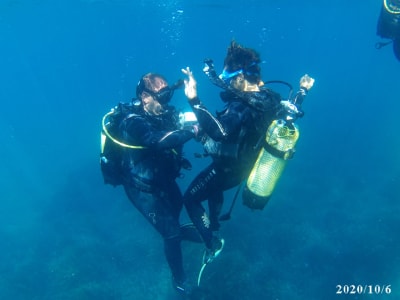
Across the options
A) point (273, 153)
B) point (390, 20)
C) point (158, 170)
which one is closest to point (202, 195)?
point (158, 170)

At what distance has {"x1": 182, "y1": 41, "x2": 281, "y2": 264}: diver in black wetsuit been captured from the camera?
4762 mm

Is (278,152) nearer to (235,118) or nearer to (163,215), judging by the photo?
(235,118)

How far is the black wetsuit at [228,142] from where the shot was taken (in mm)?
4762

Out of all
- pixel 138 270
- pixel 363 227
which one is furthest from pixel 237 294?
pixel 363 227

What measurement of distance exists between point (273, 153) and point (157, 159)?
2.27m

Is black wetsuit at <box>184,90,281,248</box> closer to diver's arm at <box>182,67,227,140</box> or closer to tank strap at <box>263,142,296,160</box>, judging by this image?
diver's arm at <box>182,67,227,140</box>

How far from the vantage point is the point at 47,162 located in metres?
A: 27.5

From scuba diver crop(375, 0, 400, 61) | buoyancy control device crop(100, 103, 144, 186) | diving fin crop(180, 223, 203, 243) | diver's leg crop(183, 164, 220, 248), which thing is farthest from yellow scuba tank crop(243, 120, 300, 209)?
scuba diver crop(375, 0, 400, 61)

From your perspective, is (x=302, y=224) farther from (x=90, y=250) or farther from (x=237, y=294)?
(x=90, y=250)

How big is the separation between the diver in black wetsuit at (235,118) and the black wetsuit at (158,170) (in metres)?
0.71

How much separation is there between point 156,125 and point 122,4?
37.7m

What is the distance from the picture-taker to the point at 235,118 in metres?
4.76

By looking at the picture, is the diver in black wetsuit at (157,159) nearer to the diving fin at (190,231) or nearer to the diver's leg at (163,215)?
the diver's leg at (163,215)

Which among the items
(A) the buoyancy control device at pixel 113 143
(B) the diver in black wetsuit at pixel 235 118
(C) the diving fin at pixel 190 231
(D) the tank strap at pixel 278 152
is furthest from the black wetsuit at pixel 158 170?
(D) the tank strap at pixel 278 152
